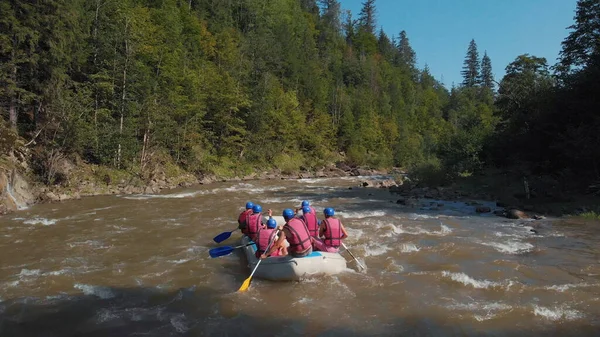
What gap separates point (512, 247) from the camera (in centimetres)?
931

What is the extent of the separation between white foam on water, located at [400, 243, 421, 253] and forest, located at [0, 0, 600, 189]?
382 inches

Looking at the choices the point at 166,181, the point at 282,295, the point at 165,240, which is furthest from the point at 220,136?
the point at 282,295

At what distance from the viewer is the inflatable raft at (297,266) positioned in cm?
684

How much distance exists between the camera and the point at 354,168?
4306 centimetres

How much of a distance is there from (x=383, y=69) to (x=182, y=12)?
164 feet

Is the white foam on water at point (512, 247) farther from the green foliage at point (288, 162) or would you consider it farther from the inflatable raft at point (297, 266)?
the green foliage at point (288, 162)

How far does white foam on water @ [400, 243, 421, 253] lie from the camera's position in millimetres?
9220

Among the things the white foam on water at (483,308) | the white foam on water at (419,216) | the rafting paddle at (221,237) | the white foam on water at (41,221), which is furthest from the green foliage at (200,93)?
the white foam on water at (483,308)

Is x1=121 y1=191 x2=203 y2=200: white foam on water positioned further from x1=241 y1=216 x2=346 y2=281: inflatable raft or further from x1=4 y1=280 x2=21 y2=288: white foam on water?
x1=241 y1=216 x2=346 y2=281: inflatable raft

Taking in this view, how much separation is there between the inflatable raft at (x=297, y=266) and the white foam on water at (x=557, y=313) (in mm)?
3296

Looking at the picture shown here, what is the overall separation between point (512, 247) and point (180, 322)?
806cm

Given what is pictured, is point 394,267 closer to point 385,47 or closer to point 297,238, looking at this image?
point 297,238

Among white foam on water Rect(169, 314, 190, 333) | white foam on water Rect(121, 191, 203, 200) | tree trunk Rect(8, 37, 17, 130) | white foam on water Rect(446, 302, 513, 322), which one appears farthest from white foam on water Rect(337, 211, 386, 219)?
tree trunk Rect(8, 37, 17, 130)

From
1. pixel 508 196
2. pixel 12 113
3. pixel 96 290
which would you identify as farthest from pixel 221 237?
pixel 508 196
